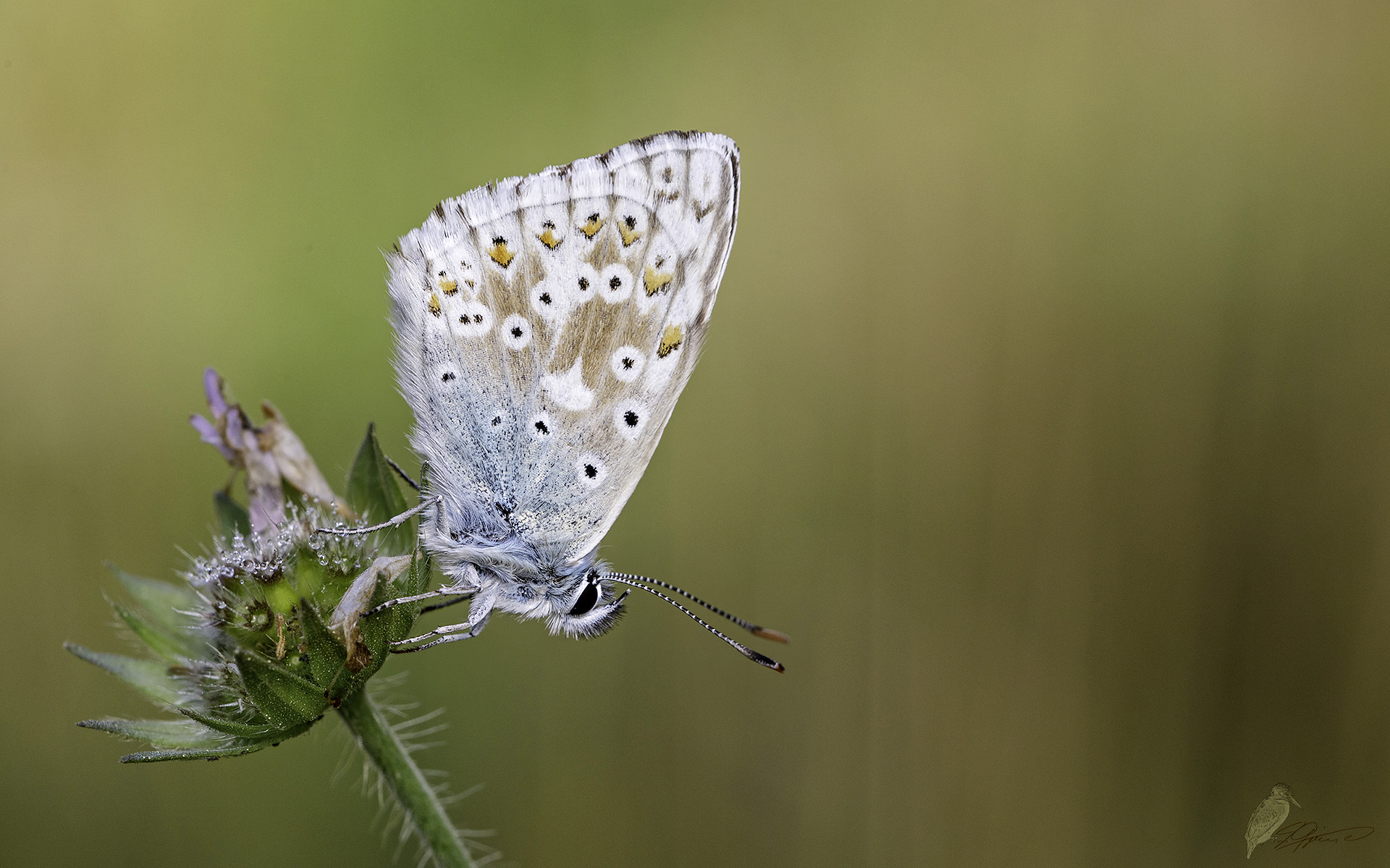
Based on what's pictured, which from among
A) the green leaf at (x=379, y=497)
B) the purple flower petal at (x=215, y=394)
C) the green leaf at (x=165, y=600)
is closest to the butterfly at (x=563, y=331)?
the green leaf at (x=379, y=497)

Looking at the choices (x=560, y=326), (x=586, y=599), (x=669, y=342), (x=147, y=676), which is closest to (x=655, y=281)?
(x=669, y=342)

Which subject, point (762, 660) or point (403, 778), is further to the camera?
point (762, 660)

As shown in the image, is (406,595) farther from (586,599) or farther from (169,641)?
(169,641)

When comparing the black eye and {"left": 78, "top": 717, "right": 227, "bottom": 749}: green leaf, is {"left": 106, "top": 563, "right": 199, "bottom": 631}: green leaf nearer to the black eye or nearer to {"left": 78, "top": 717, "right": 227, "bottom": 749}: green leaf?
{"left": 78, "top": 717, "right": 227, "bottom": 749}: green leaf

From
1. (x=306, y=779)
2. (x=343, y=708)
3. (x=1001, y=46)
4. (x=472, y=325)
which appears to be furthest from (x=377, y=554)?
(x=1001, y=46)

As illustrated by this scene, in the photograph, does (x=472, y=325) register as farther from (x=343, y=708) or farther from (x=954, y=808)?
(x=954, y=808)
